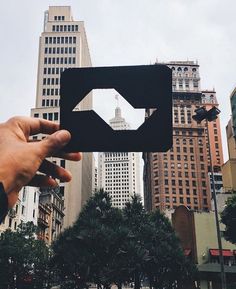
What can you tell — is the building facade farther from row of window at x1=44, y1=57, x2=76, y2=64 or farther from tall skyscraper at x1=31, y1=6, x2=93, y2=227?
row of window at x1=44, y1=57, x2=76, y2=64

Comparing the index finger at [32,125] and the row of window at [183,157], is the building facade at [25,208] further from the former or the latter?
the row of window at [183,157]

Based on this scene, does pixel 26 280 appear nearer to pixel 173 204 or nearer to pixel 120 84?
pixel 120 84

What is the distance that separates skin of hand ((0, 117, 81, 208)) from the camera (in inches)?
86.1

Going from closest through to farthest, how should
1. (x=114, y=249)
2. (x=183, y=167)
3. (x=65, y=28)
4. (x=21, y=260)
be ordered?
1. (x=114, y=249)
2. (x=21, y=260)
3. (x=65, y=28)
4. (x=183, y=167)

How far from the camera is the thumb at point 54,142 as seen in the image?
2.43 m

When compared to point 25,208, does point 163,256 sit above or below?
below

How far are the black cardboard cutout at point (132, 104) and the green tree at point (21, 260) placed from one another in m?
37.4

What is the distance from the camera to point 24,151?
7.55 feet

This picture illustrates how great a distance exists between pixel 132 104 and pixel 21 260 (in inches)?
1504

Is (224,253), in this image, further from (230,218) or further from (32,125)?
(32,125)

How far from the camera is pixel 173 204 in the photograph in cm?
11450

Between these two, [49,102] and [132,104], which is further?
[49,102]

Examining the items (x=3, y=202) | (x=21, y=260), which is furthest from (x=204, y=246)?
(x=3, y=202)

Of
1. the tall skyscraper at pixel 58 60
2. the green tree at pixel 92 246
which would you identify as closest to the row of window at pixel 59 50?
the tall skyscraper at pixel 58 60
